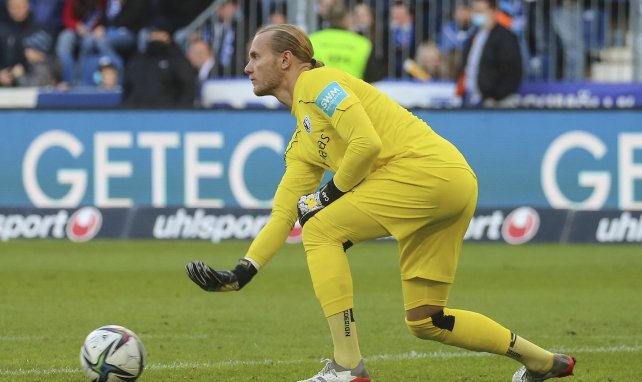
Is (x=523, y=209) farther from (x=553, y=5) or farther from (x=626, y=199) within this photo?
(x=553, y=5)

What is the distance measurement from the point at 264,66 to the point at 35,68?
1363 cm

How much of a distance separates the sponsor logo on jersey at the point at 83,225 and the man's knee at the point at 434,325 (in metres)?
9.82

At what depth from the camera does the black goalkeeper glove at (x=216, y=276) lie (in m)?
7.05

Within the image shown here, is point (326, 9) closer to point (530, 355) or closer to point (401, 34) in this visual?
point (401, 34)

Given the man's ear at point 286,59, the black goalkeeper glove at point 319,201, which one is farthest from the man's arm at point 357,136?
the man's ear at point 286,59

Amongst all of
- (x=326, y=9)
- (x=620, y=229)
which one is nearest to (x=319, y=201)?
(x=326, y=9)

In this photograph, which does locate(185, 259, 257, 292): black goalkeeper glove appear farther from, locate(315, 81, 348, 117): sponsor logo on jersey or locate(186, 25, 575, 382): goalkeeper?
locate(315, 81, 348, 117): sponsor logo on jersey

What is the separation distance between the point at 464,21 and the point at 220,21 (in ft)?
11.4

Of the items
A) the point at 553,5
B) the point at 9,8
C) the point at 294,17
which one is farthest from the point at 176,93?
the point at 553,5

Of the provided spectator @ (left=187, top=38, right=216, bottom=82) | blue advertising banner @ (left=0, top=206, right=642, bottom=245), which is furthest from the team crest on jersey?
spectator @ (left=187, top=38, right=216, bottom=82)

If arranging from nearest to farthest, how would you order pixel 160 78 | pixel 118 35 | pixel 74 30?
pixel 160 78, pixel 118 35, pixel 74 30

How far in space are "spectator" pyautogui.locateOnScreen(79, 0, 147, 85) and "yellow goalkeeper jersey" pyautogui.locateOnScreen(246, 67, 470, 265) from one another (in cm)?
1389

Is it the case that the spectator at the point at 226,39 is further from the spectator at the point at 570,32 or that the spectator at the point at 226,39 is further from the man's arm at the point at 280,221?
the man's arm at the point at 280,221

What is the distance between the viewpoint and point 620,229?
16.2m
